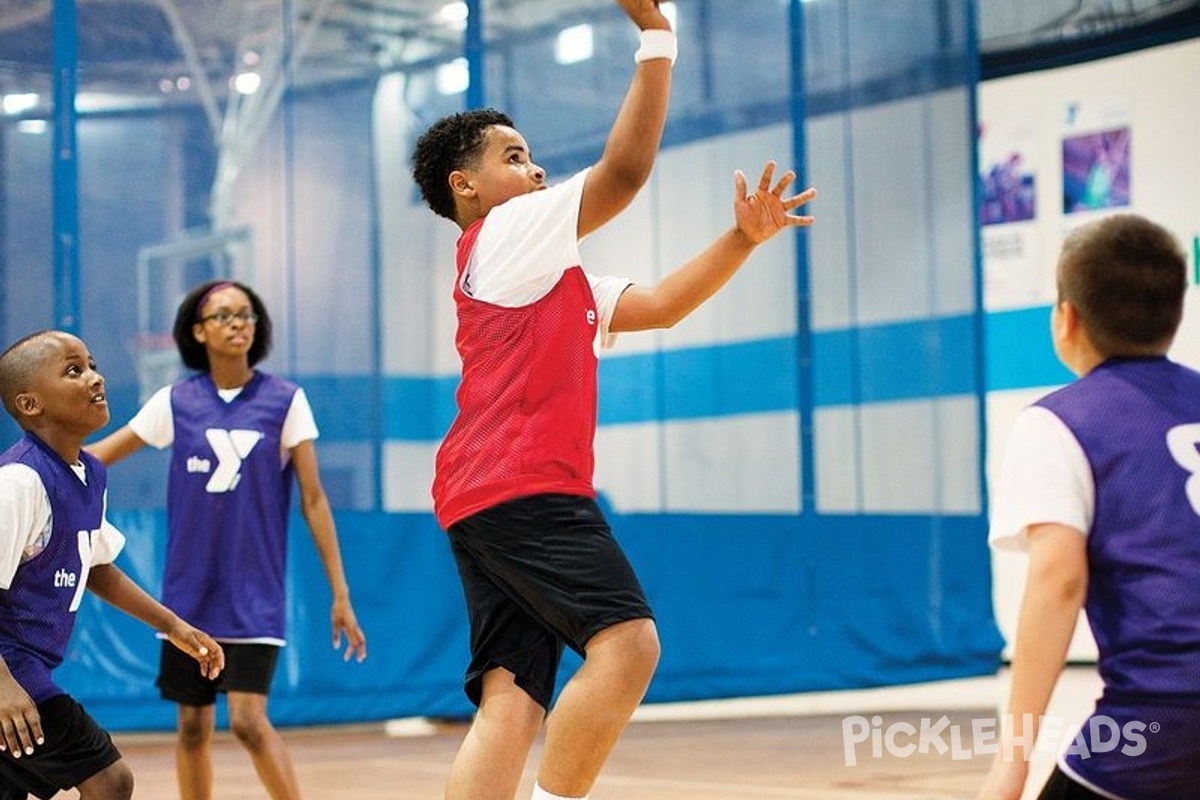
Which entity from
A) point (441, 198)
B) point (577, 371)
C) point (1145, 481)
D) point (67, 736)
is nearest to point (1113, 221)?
point (1145, 481)

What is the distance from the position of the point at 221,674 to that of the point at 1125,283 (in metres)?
2.81

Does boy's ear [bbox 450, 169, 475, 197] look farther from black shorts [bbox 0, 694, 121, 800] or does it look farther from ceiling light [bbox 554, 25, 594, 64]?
ceiling light [bbox 554, 25, 594, 64]

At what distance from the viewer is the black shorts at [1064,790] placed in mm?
2057

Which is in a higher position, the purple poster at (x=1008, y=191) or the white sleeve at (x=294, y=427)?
the purple poster at (x=1008, y=191)

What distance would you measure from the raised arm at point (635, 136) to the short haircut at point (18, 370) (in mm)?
1122

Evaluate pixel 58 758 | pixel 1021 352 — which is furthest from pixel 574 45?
pixel 58 758

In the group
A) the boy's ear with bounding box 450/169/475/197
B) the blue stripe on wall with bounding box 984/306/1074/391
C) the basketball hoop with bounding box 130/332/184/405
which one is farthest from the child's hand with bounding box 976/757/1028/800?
the blue stripe on wall with bounding box 984/306/1074/391

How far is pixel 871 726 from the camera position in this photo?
744 cm

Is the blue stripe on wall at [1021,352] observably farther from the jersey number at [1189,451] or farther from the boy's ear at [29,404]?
the jersey number at [1189,451]

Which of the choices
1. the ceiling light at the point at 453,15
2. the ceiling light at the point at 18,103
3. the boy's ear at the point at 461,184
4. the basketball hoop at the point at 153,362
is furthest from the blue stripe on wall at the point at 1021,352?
the boy's ear at the point at 461,184

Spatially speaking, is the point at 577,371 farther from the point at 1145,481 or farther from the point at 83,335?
the point at 83,335

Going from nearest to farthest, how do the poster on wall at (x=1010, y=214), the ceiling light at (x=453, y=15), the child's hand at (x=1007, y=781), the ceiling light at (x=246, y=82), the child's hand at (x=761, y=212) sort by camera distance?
the child's hand at (x=1007, y=781) → the child's hand at (x=761, y=212) → the ceiling light at (x=246, y=82) → the ceiling light at (x=453, y=15) → the poster on wall at (x=1010, y=214)

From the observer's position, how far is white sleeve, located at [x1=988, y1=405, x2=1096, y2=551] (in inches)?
80.6

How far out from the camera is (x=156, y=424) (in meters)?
4.57
